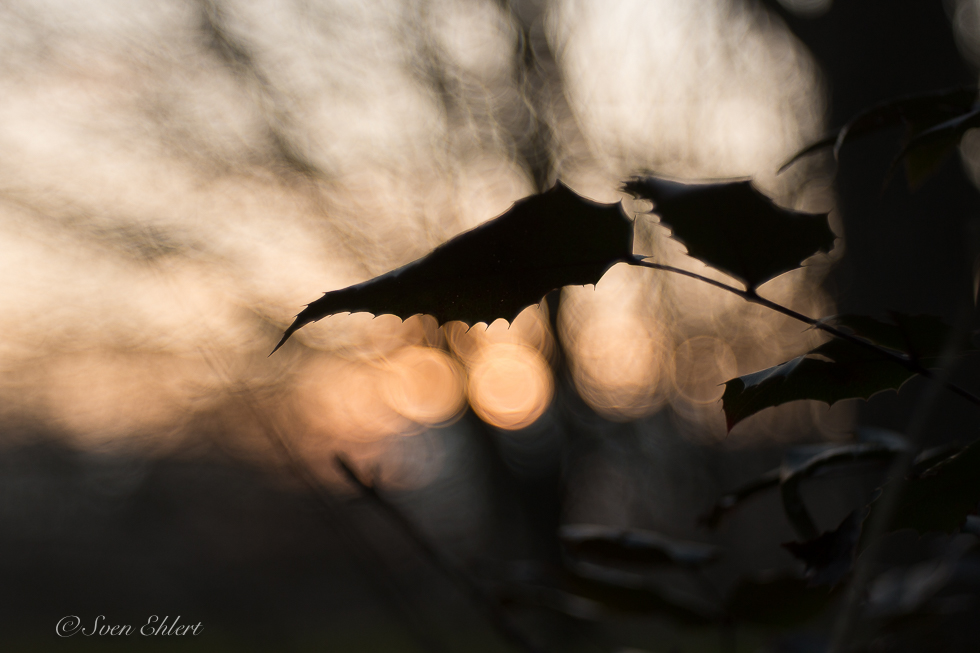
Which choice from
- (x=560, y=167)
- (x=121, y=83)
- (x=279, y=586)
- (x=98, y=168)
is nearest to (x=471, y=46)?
(x=560, y=167)

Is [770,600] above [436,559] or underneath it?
underneath

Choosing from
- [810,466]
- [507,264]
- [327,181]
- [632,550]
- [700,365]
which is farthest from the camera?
[700,365]

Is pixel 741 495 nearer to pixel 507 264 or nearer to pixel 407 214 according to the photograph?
pixel 507 264

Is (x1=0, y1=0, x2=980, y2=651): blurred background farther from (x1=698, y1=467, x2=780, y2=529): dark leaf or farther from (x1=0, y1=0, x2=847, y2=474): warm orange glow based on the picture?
(x1=698, y1=467, x2=780, y2=529): dark leaf

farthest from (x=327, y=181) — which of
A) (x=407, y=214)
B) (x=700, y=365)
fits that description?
(x=700, y=365)

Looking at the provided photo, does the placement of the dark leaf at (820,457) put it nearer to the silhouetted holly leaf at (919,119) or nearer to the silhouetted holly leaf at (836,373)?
the silhouetted holly leaf at (836,373)

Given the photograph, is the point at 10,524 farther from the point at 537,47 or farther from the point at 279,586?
the point at 537,47

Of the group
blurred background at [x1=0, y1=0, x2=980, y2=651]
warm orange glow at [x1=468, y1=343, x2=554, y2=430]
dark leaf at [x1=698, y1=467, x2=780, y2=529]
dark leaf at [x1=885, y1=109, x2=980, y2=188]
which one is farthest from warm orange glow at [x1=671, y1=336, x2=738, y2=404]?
dark leaf at [x1=885, y1=109, x2=980, y2=188]
